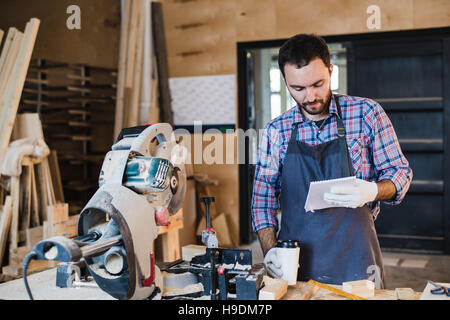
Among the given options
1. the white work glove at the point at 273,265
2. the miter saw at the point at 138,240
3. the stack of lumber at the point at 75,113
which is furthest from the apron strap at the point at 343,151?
the stack of lumber at the point at 75,113

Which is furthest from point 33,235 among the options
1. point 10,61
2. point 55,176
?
point 10,61

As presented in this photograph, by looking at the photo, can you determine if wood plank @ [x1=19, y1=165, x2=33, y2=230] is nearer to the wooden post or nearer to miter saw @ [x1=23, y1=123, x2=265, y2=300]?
the wooden post

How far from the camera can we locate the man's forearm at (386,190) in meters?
1.79

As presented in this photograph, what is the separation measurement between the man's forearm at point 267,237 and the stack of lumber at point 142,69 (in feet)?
9.47

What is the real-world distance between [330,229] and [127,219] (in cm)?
85

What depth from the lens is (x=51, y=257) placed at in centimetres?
112

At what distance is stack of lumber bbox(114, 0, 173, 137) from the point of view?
470 centimetres

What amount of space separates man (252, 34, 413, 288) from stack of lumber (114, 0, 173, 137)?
2865 millimetres

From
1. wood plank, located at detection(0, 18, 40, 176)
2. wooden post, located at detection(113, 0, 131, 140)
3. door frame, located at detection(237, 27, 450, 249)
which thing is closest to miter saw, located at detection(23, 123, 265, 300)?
wood plank, located at detection(0, 18, 40, 176)

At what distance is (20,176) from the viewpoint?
344 centimetres

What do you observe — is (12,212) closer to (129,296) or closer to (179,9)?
(129,296)

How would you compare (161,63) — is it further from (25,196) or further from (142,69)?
(25,196)

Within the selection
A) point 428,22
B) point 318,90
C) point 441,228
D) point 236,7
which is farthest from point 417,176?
point 318,90

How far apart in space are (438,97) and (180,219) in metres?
2.90
